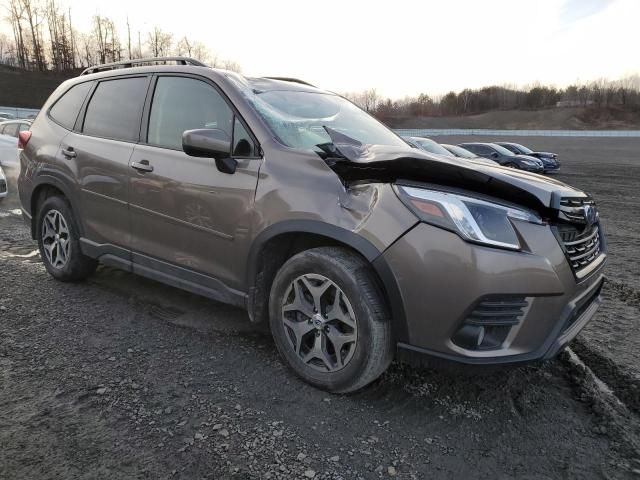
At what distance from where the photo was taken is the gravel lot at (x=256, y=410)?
2.19 m

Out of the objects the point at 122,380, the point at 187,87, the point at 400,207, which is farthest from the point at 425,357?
the point at 187,87

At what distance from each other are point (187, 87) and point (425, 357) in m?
2.41

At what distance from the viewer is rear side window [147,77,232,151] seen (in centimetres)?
320

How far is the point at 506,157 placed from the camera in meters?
22.2

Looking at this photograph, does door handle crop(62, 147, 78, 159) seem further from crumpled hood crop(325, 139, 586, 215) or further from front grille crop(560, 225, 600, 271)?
front grille crop(560, 225, 600, 271)

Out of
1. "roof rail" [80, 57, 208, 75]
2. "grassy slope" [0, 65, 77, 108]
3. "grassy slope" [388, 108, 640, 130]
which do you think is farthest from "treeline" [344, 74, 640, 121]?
"roof rail" [80, 57, 208, 75]

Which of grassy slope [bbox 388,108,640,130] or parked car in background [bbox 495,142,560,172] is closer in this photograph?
parked car in background [bbox 495,142,560,172]

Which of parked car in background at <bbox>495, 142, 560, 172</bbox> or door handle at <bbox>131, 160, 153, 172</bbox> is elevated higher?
door handle at <bbox>131, 160, 153, 172</bbox>

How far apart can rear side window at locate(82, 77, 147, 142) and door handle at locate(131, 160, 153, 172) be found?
0.80ft

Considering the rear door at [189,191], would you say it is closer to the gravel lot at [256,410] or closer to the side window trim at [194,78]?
the side window trim at [194,78]

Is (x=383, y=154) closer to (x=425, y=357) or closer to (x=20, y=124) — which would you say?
(x=425, y=357)

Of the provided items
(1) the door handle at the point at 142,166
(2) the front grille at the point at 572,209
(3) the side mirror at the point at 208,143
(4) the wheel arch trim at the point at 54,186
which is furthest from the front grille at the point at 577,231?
(4) the wheel arch trim at the point at 54,186

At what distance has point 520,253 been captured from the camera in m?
2.26

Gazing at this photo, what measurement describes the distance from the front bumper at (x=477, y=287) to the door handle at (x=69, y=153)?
2.92 metres
